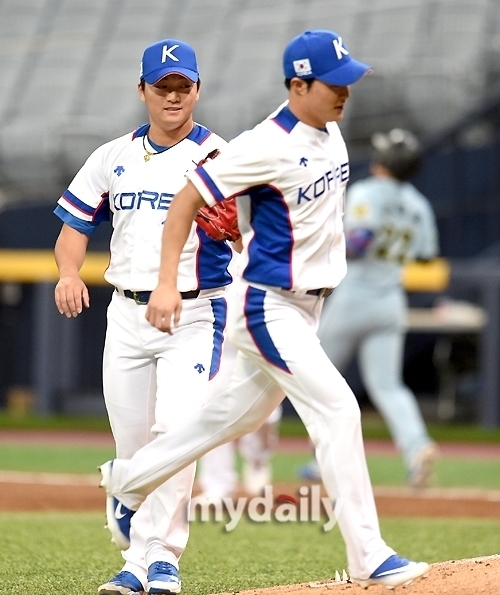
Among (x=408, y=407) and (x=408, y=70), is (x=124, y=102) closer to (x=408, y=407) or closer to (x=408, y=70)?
(x=408, y=70)

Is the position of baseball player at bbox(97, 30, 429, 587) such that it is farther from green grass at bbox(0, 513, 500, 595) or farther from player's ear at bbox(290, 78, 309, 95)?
green grass at bbox(0, 513, 500, 595)

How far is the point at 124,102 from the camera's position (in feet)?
64.7

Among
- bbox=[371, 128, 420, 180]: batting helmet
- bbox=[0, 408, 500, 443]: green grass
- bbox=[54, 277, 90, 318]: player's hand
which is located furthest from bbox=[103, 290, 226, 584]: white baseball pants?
bbox=[0, 408, 500, 443]: green grass

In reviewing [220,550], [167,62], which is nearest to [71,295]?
[167,62]

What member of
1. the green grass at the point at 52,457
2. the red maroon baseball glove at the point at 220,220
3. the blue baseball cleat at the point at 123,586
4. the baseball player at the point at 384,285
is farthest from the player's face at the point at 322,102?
the green grass at the point at 52,457

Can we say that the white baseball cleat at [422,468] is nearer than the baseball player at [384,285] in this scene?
Yes

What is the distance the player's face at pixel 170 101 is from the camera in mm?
3865

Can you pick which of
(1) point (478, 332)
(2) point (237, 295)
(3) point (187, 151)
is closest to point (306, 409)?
(2) point (237, 295)

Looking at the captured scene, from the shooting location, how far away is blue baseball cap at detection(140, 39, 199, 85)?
3.84 m

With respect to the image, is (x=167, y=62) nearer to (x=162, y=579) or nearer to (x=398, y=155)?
(x=162, y=579)

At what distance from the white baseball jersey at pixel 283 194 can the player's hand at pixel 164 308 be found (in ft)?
0.87

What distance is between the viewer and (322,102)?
345cm

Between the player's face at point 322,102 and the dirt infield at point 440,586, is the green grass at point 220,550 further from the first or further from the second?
the player's face at point 322,102

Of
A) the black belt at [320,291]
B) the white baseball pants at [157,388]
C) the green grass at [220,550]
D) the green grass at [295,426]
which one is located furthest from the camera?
the green grass at [295,426]
